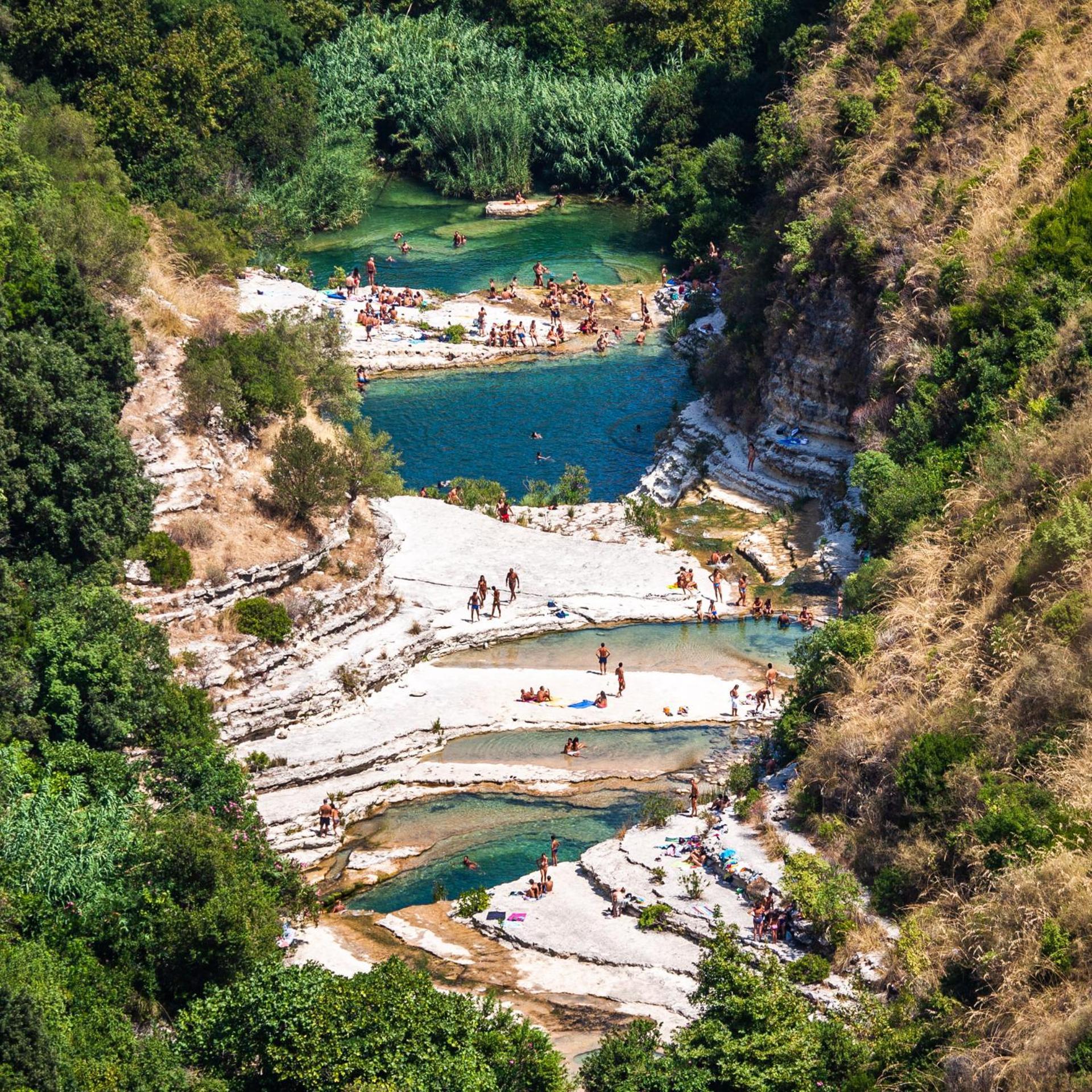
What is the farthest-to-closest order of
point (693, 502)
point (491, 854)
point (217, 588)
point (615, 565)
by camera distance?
point (693, 502)
point (615, 565)
point (217, 588)
point (491, 854)

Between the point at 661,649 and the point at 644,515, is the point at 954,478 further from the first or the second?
the point at 644,515

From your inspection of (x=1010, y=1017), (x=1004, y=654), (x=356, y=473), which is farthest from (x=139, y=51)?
(x=1010, y=1017)

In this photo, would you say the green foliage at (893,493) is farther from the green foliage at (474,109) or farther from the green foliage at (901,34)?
the green foliage at (474,109)

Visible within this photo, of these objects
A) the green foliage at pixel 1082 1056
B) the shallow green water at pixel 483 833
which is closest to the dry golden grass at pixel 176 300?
the shallow green water at pixel 483 833

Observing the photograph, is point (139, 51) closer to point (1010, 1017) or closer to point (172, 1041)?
point (172, 1041)

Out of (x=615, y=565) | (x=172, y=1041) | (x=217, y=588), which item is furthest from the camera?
(x=615, y=565)

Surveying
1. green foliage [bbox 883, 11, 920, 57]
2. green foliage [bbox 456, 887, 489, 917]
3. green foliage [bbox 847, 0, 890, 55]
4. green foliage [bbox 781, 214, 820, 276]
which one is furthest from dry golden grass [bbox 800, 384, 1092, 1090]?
green foliage [bbox 847, 0, 890, 55]
